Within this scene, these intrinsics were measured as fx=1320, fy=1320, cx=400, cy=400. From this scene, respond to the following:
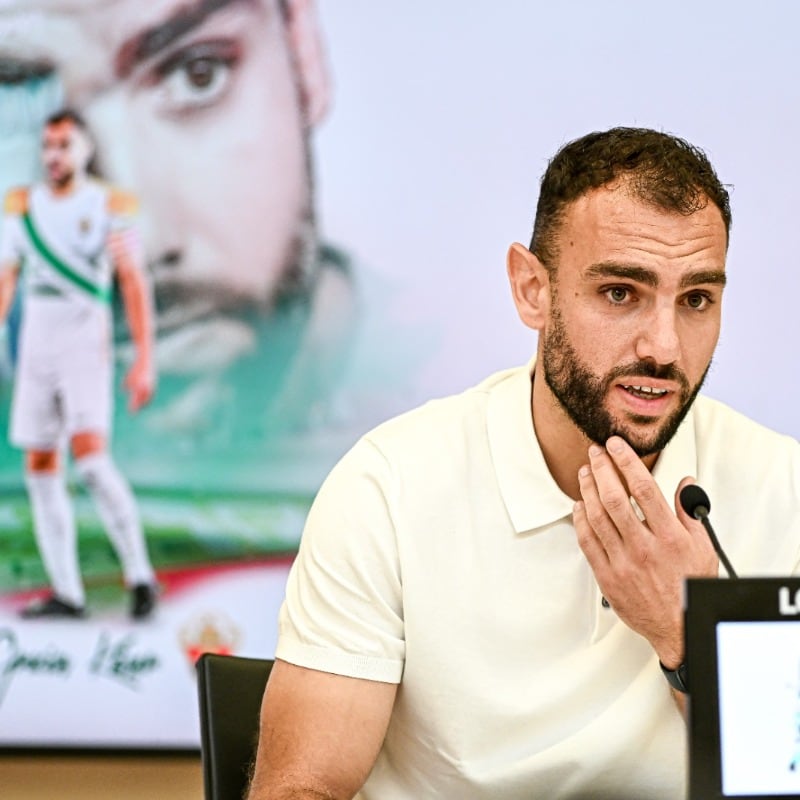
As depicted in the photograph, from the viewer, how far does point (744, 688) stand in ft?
3.27

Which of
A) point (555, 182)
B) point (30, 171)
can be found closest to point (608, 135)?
point (555, 182)

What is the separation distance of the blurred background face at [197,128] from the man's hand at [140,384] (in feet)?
0.33

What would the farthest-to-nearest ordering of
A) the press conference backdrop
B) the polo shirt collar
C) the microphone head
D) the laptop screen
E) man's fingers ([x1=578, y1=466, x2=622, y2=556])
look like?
the press conference backdrop < the polo shirt collar < man's fingers ([x1=578, y1=466, x2=622, y2=556]) < the microphone head < the laptop screen

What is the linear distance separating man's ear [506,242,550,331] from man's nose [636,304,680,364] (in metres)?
0.18

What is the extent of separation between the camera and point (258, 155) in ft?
9.03

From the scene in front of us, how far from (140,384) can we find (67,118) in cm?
58

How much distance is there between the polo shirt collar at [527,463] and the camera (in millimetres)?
1565

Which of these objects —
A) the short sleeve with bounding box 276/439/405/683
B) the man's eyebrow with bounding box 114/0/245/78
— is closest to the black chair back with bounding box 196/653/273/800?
the short sleeve with bounding box 276/439/405/683

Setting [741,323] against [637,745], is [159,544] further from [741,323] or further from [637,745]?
[637,745]

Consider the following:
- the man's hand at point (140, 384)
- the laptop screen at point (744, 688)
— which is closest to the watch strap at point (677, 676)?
the laptop screen at point (744, 688)

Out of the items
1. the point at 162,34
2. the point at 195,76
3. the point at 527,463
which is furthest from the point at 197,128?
the point at 527,463

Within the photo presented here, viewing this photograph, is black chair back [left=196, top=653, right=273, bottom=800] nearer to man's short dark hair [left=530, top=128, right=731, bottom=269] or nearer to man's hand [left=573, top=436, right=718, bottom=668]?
man's hand [left=573, top=436, right=718, bottom=668]

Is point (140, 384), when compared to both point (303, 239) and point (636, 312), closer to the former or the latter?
point (303, 239)

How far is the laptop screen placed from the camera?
39.0 inches
